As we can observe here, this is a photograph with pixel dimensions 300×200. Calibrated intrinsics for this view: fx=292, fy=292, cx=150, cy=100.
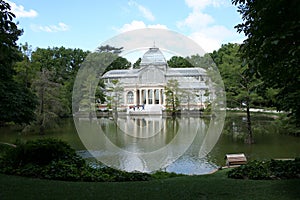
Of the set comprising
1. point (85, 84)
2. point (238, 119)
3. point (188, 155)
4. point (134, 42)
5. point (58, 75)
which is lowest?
point (188, 155)

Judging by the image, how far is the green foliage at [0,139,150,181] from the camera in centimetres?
497

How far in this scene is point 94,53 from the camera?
775 cm

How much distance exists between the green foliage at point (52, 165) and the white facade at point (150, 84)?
845cm

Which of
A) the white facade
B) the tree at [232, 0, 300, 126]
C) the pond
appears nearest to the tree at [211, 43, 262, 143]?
the pond

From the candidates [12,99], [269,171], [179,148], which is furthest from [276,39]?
[12,99]

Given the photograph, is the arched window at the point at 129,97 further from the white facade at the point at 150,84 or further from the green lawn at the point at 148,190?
the green lawn at the point at 148,190

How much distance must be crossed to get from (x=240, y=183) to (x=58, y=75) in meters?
30.7

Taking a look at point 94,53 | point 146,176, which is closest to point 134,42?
point 94,53

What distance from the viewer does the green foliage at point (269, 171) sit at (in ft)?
16.9

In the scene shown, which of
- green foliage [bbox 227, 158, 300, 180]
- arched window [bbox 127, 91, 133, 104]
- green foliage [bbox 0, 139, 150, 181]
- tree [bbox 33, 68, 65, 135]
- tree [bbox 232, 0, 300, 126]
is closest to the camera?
tree [bbox 232, 0, 300, 126]

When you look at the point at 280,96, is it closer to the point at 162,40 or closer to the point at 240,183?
the point at 240,183

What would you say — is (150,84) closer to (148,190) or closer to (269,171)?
(269,171)

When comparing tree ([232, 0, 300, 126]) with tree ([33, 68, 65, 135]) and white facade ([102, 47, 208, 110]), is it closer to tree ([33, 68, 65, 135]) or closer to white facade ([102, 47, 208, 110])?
white facade ([102, 47, 208, 110])

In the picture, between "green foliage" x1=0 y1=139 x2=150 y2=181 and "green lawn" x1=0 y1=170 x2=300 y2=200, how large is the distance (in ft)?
1.26
